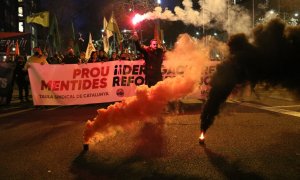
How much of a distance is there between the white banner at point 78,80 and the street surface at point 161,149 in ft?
6.39

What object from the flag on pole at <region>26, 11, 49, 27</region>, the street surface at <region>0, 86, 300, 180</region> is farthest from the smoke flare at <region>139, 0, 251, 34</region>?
the flag on pole at <region>26, 11, 49, 27</region>

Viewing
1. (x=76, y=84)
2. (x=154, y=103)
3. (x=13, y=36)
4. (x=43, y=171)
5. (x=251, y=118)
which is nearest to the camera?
(x=43, y=171)

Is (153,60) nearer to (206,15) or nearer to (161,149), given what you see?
(206,15)

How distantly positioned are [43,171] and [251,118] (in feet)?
18.9

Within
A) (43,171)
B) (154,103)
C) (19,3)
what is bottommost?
(43,171)

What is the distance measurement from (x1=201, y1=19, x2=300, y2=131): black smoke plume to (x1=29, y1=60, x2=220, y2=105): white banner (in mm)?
5716

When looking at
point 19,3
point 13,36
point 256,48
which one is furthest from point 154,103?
point 19,3

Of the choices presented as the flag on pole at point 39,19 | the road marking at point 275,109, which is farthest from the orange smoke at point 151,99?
the flag on pole at point 39,19

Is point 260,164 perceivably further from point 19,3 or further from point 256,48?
point 19,3

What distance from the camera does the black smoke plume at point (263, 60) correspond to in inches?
237

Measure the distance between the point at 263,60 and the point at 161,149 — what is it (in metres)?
2.33

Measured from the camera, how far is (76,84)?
1211 cm

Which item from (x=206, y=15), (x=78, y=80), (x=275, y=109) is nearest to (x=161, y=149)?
(x=275, y=109)

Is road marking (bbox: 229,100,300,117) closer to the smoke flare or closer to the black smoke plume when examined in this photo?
the smoke flare
